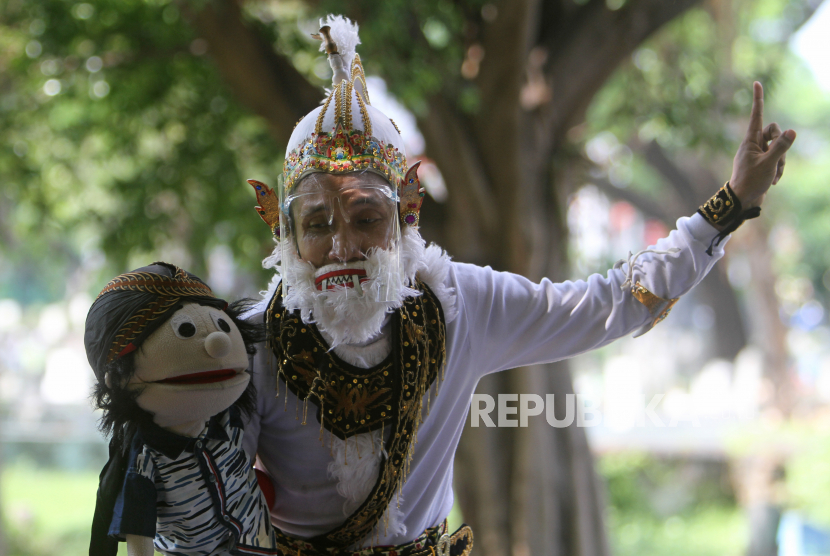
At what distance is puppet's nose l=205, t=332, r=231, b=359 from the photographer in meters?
1.39

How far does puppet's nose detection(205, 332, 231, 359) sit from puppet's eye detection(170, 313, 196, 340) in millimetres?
40

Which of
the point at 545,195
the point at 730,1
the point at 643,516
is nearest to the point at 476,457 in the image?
the point at 545,195

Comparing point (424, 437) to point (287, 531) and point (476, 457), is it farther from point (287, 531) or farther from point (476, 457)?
point (476, 457)

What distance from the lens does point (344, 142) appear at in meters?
1.66

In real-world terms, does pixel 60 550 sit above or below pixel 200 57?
below

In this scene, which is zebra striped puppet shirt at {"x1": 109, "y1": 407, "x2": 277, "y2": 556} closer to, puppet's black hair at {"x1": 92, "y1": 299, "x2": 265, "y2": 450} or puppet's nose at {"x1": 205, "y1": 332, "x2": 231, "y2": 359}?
puppet's black hair at {"x1": 92, "y1": 299, "x2": 265, "y2": 450}

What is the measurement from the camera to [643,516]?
9094 mm

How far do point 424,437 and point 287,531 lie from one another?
1.31ft

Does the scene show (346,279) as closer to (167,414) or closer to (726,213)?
(167,414)

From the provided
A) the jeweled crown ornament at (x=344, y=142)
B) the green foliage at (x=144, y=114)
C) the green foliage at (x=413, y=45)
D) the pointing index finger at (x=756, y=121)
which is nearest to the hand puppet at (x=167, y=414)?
the jeweled crown ornament at (x=344, y=142)

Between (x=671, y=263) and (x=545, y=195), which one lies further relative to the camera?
(x=545, y=195)

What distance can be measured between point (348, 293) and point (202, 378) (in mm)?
Answer: 351

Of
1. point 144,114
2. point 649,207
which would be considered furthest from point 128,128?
point 649,207

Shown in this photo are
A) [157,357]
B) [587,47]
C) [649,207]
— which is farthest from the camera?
[649,207]
